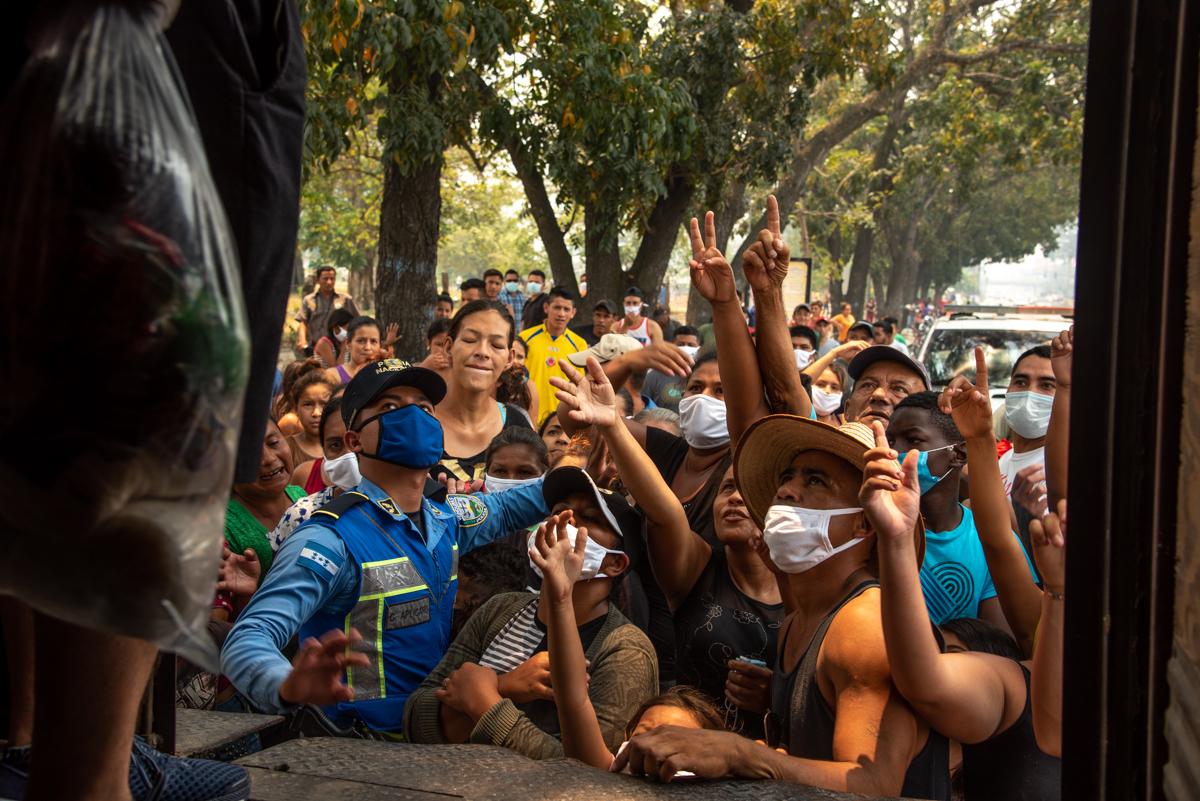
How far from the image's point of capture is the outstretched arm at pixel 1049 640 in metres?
2.62

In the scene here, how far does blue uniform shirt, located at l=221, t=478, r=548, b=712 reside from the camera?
2619mm

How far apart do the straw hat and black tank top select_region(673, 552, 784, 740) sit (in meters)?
0.30

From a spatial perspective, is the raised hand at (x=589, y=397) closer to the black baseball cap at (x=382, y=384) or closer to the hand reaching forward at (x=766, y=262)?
the black baseball cap at (x=382, y=384)

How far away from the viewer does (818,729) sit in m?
2.88

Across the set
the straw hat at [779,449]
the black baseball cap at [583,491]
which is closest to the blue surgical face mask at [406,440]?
the black baseball cap at [583,491]

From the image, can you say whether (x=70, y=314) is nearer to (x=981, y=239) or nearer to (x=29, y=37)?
(x=29, y=37)

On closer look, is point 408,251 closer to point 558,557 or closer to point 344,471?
point 344,471

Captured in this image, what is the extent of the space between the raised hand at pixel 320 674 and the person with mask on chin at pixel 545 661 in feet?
4.08

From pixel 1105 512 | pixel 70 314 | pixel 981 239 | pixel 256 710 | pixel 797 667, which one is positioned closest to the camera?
pixel 70 314

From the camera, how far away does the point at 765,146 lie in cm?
1464

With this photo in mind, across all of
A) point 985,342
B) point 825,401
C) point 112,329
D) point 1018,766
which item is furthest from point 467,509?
point 985,342

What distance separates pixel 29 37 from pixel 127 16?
0.10 metres

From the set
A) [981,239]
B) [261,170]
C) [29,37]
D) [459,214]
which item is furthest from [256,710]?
[981,239]

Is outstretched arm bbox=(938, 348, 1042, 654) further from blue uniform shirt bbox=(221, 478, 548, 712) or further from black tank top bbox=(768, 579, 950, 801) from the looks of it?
blue uniform shirt bbox=(221, 478, 548, 712)
